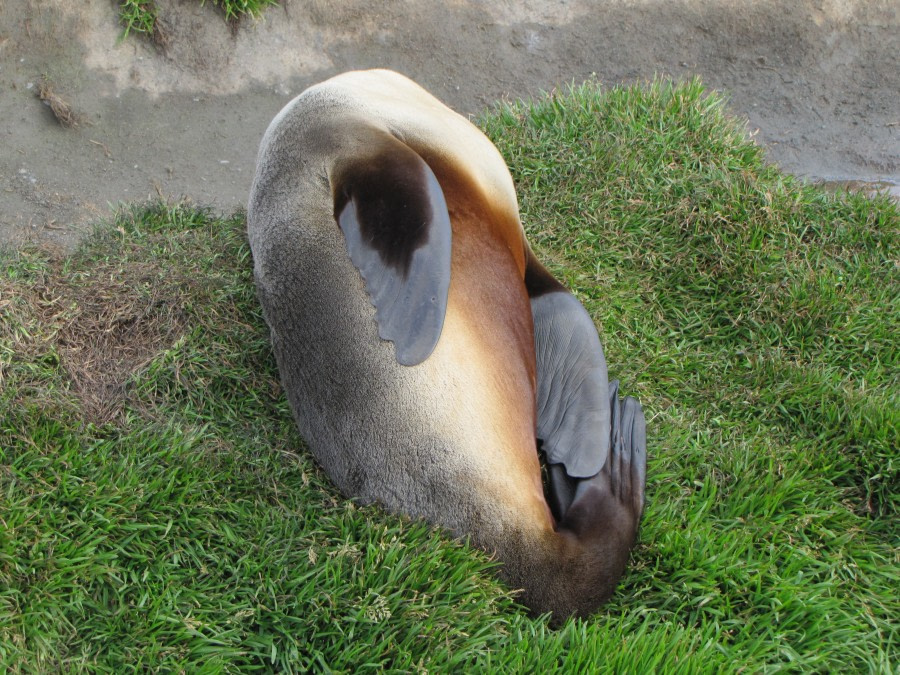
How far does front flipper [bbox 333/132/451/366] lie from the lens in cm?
241

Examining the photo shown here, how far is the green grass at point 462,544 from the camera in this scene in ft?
7.08

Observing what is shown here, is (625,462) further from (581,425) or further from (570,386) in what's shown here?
(570,386)

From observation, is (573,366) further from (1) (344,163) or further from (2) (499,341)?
(1) (344,163)

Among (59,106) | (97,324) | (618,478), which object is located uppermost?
(618,478)

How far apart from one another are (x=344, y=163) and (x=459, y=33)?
3493 mm

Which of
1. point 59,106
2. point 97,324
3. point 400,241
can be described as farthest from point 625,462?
point 59,106

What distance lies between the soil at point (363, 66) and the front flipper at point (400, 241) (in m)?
2.35

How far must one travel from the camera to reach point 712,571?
2.53 m

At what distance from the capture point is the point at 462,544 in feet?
7.98

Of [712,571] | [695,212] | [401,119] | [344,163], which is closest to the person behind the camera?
[712,571]

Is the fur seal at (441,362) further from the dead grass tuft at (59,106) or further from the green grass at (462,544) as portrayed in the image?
the dead grass tuft at (59,106)

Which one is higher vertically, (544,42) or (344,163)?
(344,163)

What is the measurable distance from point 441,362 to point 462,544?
54 centimetres

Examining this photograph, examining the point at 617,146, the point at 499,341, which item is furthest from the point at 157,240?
the point at 617,146
